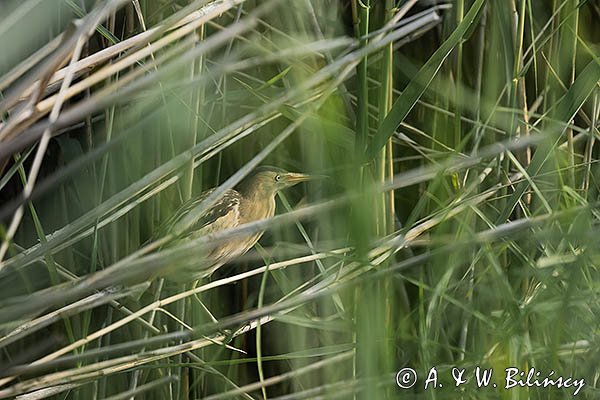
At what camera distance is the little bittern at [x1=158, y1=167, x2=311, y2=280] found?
43.7 inches

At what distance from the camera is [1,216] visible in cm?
64

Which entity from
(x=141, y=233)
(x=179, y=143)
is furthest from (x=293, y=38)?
(x=141, y=233)

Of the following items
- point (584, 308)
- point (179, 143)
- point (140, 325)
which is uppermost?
point (179, 143)

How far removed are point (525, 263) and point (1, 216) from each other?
0.64 meters

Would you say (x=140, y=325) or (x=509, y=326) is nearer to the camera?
(x=509, y=326)

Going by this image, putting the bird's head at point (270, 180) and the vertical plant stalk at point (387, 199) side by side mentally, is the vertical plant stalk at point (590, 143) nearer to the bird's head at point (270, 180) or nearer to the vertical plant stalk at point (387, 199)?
the vertical plant stalk at point (387, 199)

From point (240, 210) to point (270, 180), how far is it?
0.41ft

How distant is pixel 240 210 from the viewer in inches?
52.9

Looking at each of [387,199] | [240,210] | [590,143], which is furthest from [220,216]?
[590,143]

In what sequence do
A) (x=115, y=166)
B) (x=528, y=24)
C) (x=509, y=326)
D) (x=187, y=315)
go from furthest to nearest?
1. (x=528, y=24)
2. (x=187, y=315)
3. (x=115, y=166)
4. (x=509, y=326)

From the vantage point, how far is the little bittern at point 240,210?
3.64 ft

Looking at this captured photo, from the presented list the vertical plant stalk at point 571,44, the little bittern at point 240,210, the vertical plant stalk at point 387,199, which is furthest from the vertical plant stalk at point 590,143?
the little bittern at point 240,210

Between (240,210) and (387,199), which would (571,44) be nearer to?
(387,199)

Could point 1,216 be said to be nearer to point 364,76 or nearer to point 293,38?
point 364,76
